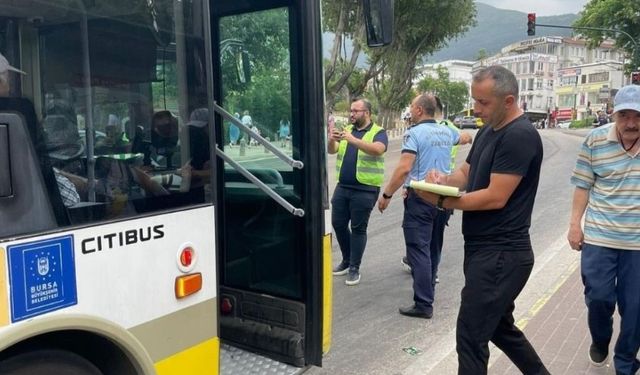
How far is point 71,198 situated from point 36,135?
0.25 meters

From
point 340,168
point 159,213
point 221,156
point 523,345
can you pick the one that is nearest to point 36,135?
point 159,213

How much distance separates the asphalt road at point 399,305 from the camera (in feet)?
13.3

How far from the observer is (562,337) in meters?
4.36

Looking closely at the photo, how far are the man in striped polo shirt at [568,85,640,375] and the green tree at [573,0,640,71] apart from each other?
40409mm

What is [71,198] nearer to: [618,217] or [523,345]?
[523,345]

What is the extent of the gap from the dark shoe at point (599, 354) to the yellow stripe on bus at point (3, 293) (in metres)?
3.49

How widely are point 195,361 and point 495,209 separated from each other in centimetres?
162

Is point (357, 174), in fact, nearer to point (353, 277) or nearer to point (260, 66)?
point (353, 277)

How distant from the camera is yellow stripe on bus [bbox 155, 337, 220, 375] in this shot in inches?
94.7

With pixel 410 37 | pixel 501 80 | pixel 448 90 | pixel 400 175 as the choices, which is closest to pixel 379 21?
pixel 501 80

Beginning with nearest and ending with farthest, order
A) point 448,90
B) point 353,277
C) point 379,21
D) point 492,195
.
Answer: point 492,195, point 379,21, point 353,277, point 448,90

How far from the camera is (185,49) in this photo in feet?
8.09

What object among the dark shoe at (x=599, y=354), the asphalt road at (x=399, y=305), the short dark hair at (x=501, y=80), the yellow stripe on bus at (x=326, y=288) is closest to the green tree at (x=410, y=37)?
the asphalt road at (x=399, y=305)

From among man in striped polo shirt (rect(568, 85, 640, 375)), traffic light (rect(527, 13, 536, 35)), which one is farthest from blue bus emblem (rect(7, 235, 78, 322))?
traffic light (rect(527, 13, 536, 35))
